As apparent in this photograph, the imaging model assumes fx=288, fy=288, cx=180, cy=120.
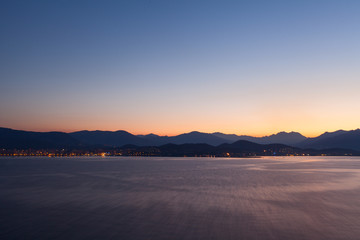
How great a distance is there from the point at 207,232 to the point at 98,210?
13197 millimetres

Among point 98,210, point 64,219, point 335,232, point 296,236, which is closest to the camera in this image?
point 296,236

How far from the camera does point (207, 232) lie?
2130 centimetres

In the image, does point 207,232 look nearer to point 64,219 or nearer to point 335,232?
point 335,232

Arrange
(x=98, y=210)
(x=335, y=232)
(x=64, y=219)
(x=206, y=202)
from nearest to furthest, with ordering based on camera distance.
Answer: (x=335, y=232) → (x=64, y=219) → (x=98, y=210) → (x=206, y=202)

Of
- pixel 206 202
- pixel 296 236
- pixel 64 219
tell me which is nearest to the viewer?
pixel 296 236

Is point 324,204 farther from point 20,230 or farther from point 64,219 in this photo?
point 20,230

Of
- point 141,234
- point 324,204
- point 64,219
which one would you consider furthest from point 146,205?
point 324,204

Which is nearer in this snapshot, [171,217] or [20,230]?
[20,230]

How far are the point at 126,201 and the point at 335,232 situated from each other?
891 inches

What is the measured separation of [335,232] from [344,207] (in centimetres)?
1213

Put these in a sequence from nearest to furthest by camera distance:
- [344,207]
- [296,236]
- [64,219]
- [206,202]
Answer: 1. [296,236]
2. [64,219]
3. [344,207]
4. [206,202]

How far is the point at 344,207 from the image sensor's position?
3225 cm

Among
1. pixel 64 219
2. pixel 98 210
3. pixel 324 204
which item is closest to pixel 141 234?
pixel 64 219

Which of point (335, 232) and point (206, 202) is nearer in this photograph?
point (335, 232)
